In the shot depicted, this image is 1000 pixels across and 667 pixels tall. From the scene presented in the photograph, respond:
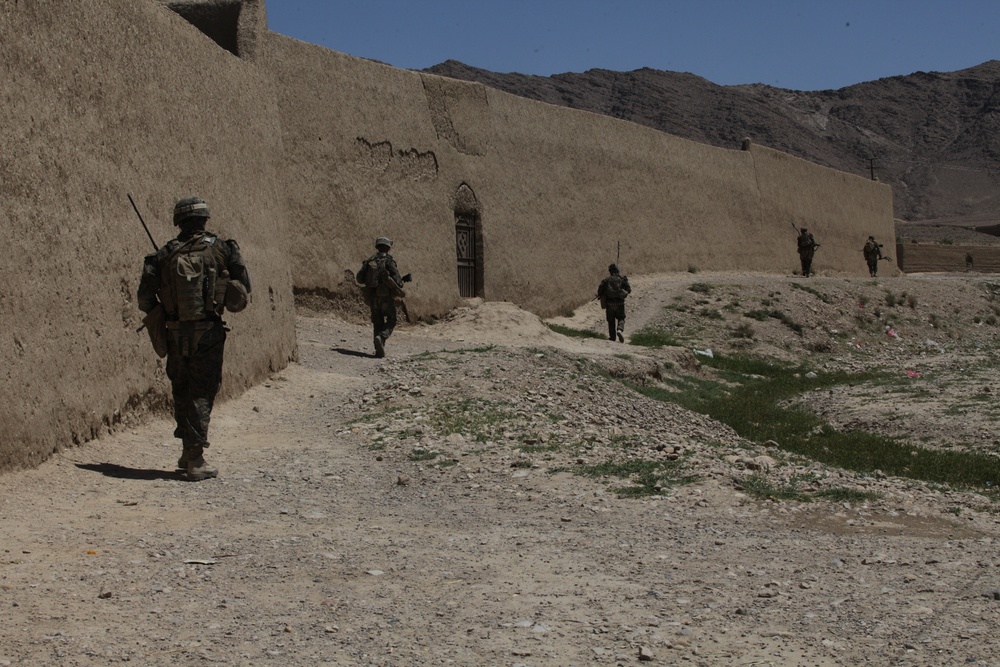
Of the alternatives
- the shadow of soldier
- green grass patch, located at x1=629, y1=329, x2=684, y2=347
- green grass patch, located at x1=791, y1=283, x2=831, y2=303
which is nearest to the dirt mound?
green grass patch, located at x1=629, y1=329, x2=684, y2=347

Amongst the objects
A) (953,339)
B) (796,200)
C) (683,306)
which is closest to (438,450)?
(683,306)

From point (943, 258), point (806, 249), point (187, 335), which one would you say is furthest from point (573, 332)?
point (943, 258)

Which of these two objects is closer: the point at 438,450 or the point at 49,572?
the point at 49,572

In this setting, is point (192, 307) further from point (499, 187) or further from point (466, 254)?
point (499, 187)

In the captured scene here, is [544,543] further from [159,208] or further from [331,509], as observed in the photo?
[159,208]

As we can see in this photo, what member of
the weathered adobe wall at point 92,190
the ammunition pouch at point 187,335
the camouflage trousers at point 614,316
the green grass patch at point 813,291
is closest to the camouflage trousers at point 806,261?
the green grass patch at point 813,291

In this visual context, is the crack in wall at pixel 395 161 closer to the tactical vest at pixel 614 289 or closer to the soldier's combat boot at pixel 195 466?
the tactical vest at pixel 614 289

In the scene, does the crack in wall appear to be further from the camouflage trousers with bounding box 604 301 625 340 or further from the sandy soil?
the sandy soil

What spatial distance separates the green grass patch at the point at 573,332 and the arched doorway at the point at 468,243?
5.38 feet

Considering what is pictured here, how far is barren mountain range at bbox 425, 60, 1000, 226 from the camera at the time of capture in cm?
8431

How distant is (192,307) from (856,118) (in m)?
95.4

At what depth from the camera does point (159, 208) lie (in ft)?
29.7

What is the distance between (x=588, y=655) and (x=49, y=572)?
7.48ft

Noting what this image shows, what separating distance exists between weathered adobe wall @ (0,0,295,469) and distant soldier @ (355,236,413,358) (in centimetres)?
287
